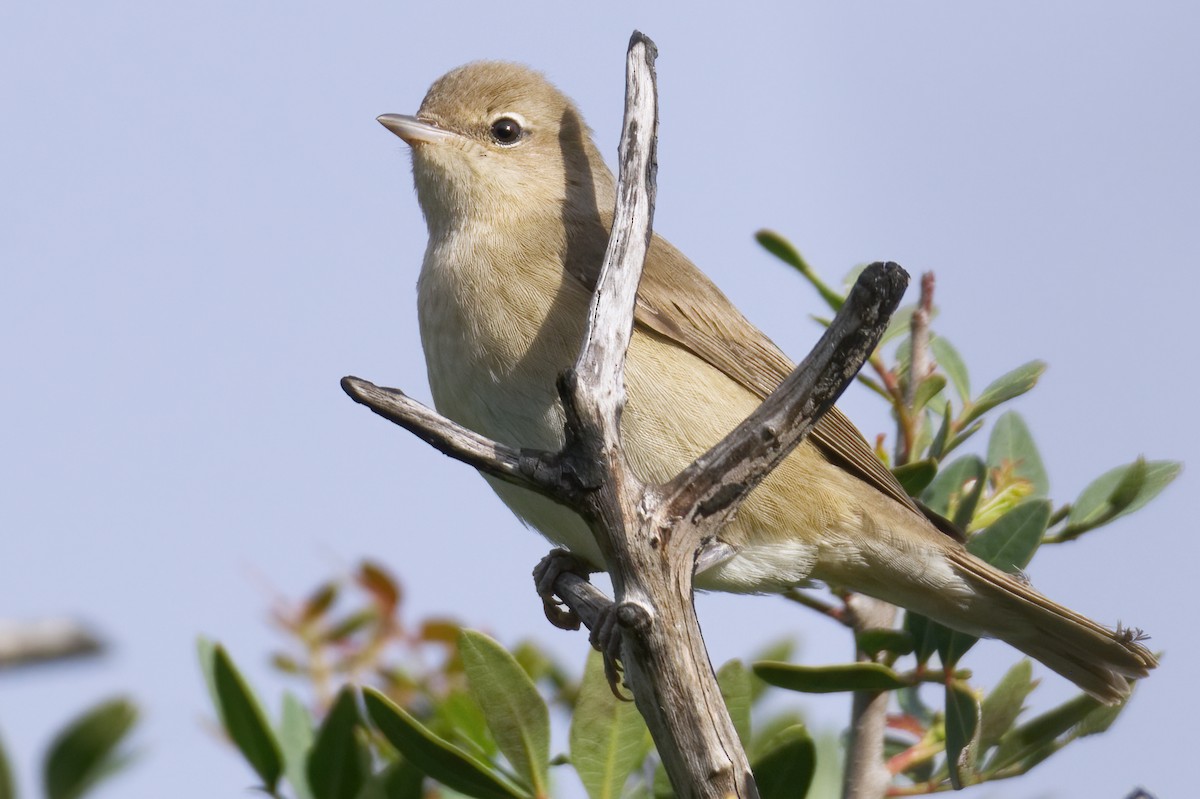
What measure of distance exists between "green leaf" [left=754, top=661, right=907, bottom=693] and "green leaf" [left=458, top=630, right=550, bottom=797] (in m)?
0.47

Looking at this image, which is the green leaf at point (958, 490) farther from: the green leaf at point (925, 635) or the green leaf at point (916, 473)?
the green leaf at point (925, 635)

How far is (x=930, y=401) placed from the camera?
144 inches

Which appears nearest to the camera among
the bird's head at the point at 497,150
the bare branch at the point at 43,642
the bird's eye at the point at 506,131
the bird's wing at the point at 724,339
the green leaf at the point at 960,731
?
the bare branch at the point at 43,642

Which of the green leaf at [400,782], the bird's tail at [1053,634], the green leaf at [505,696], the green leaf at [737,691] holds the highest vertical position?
the bird's tail at [1053,634]

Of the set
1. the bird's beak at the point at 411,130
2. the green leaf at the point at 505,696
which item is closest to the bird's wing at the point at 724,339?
the bird's beak at the point at 411,130

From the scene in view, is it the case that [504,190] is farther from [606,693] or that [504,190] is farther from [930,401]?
[606,693]

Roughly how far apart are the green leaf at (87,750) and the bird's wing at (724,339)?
229 centimetres

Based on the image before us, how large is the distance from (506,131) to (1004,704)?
248 centimetres

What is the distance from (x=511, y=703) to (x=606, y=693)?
227 mm

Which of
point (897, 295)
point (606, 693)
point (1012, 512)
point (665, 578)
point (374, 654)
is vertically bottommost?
point (374, 654)

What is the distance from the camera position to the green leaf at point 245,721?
2652 millimetres

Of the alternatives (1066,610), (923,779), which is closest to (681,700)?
(923,779)

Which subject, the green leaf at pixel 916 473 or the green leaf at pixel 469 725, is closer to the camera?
the green leaf at pixel 469 725

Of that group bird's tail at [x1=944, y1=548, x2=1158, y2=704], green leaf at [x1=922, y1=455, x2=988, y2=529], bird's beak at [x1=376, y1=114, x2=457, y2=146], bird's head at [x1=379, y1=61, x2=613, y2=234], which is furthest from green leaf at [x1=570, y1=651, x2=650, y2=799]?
bird's beak at [x1=376, y1=114, x2=457, y2=146]
